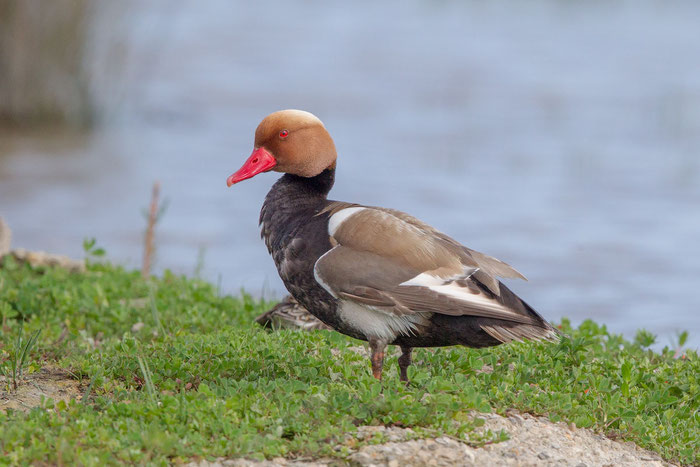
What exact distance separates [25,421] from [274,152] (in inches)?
85.5

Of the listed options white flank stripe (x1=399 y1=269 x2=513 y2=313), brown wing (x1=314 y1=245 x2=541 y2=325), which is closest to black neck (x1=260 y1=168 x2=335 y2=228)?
brown wing (x1=314 y1=245 x2=541 y2=325)

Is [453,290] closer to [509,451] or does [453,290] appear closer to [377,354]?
[377,354]

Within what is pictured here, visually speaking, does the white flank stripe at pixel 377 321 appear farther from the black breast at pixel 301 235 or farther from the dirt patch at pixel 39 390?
Answer: the dirt patch at pixel 39 390

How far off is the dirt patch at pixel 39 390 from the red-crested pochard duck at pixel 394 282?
1.35 meters

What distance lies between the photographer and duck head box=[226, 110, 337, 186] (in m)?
5.77

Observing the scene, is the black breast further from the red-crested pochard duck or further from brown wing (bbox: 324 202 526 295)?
brown wing (bbox: 324 202 526 295)

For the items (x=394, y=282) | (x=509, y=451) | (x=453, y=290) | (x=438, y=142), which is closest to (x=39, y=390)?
(x=394, y=282)

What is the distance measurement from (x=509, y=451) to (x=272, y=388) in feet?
3.97

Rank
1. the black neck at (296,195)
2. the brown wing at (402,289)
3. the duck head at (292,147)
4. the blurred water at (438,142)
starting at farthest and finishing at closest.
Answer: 1. the blurred water at (438,142)
2. the duck head at (292,147)
3. the black neck at (296,195)
4. the brown wing at (402,289)

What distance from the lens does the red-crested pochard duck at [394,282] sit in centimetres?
494

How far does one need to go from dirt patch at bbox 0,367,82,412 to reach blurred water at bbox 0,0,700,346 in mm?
4366

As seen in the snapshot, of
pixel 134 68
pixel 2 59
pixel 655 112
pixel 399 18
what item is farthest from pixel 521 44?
pixel 2 59

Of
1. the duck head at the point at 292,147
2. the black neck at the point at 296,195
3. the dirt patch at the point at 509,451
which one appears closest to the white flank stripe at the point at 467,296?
the dirt patch at the point at 509,451

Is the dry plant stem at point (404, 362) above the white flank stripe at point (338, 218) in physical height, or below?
below
